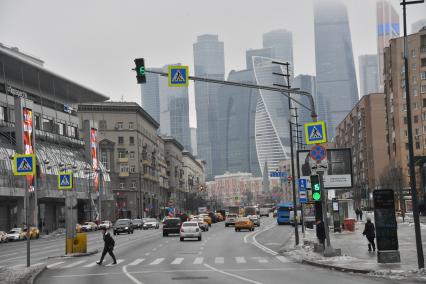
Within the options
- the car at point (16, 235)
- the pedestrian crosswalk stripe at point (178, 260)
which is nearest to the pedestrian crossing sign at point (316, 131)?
the pedestrian crosswalk stripe at point (178, 260)

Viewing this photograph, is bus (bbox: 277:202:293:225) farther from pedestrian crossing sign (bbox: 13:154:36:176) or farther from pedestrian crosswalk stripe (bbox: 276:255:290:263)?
pedestrian crossing sign (bbox: 13:154:36:176)

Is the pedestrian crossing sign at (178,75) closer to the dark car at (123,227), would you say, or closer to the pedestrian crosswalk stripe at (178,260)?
the pedestrian crosswalk stripe at (178,260)

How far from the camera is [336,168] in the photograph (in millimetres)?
41938

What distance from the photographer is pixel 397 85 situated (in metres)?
129

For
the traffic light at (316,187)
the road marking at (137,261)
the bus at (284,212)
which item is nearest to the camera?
the traffic light at (316,187)

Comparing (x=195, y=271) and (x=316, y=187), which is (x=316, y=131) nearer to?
(x=316, y=187)

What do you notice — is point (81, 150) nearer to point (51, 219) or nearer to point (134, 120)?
point (51, 219)

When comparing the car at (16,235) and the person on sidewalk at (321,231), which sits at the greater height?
the person on sidewalk at (321,231)

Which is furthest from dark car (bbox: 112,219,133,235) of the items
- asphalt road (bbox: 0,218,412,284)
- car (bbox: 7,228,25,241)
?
asphalt road (bbox: 0,218,412,284)

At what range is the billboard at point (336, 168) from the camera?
129ft

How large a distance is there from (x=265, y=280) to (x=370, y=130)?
447 ft

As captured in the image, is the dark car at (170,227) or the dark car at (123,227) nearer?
the dark car at (170,227)

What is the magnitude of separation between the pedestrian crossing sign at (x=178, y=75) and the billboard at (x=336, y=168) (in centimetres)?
1607

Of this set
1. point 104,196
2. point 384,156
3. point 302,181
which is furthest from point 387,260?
point 384,156
